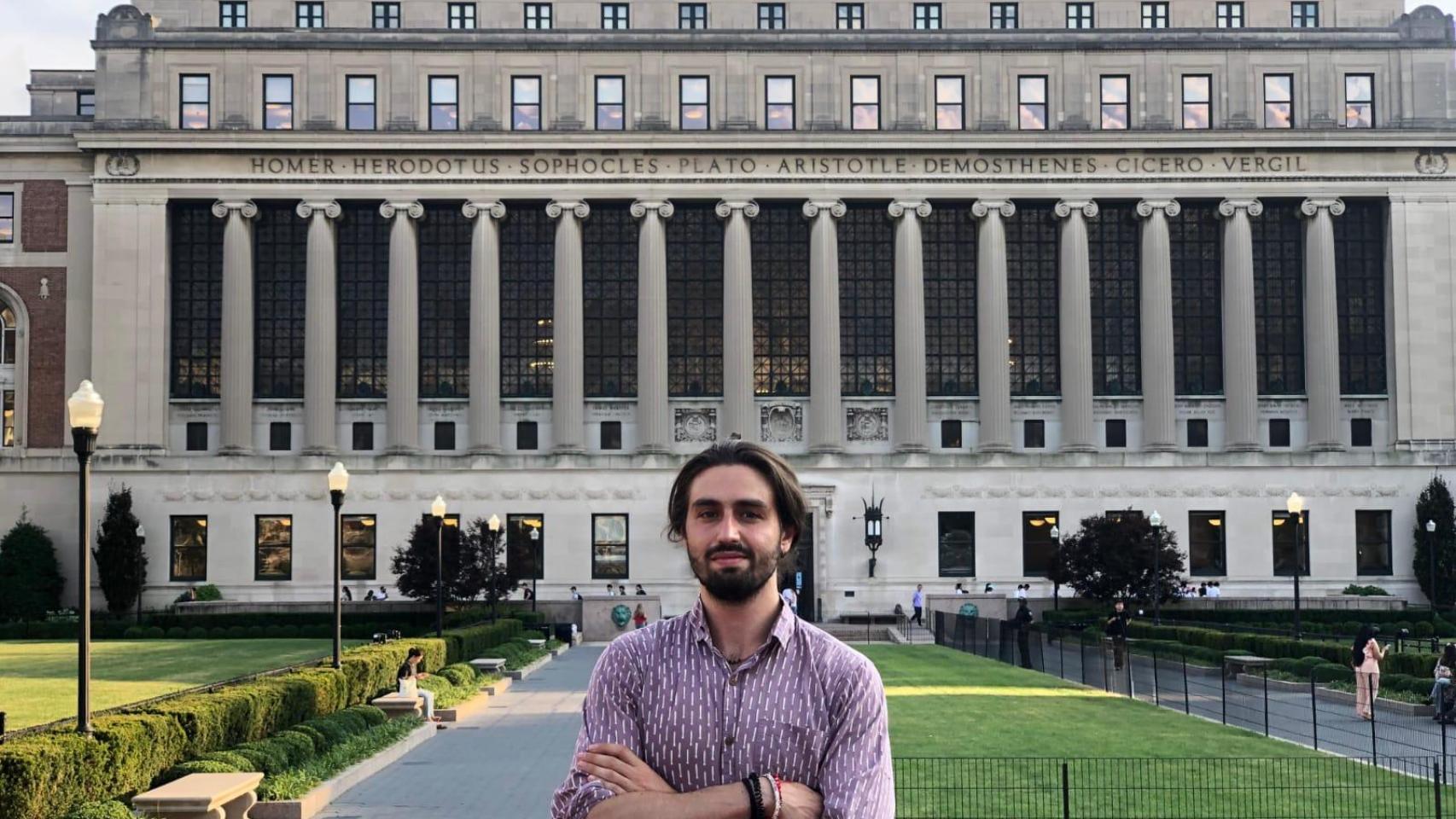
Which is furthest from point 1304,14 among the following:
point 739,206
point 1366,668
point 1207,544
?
point 1366,668

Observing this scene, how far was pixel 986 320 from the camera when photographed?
80500 mm

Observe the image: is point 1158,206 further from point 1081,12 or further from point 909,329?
point 909,329

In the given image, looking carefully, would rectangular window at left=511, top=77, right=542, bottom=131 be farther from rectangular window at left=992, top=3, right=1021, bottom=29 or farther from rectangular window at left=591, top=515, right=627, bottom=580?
rectangular window at left=992, top=3, right=1021, bottom=29

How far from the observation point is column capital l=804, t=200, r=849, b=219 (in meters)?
80.4

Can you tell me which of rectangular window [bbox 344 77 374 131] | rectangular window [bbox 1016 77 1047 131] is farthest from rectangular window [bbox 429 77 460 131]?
rectangular window [bbox 1016 77 1047 131]

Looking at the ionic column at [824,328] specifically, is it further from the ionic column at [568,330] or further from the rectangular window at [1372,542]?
the rectangular window at [1372,542]

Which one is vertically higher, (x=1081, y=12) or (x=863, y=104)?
(x=1081, y=12)

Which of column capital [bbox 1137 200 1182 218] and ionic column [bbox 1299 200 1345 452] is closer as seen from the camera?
ionic column [bbox 1299 200 1345 452]

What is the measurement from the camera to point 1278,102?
81.6m

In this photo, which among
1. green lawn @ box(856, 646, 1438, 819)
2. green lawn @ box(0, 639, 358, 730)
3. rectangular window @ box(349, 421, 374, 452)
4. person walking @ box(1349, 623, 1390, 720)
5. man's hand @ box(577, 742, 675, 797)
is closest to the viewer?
man's hand @ box(577, 742, 675, 797)

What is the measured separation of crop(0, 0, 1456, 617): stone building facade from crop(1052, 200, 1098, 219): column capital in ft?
0.54

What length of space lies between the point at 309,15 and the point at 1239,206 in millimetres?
45403

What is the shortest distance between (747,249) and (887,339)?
8001mm

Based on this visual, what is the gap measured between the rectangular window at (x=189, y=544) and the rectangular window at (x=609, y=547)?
700 inches
